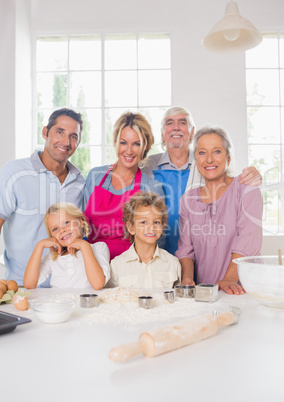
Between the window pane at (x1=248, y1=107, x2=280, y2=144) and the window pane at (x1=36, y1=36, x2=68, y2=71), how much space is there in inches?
83.2

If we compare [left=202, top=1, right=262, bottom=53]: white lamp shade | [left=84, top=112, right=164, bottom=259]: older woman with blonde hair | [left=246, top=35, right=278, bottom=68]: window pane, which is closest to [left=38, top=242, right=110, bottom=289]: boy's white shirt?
[left=84, top=112, right=164, bottom=259]: older woman with blonde hair

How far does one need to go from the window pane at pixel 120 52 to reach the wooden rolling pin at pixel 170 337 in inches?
151

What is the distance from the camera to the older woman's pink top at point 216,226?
190 cm

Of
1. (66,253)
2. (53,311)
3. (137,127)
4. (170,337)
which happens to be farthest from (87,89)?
(170,337)

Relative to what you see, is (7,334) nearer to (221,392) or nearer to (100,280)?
(221,392)

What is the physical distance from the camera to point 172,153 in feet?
8.35

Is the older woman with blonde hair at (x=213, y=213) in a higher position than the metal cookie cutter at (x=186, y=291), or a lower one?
higher

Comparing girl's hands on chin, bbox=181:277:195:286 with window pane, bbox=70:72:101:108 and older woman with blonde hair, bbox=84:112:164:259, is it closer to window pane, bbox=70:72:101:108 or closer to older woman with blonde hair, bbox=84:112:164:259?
older woman with blonde hair, bbox=84:112:164:259

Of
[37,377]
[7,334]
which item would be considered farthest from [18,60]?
[37,377]

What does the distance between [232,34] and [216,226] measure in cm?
121

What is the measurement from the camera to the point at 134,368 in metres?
0.73

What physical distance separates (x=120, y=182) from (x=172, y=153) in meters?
0.47

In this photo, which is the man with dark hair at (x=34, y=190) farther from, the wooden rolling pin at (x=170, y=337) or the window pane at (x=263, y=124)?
the window pane at (x=263, y=124)

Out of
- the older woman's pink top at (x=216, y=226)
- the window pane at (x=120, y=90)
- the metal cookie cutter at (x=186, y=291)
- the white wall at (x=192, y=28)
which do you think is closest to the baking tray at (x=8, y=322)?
the metal cookie cutter at (x=186, y=291)
